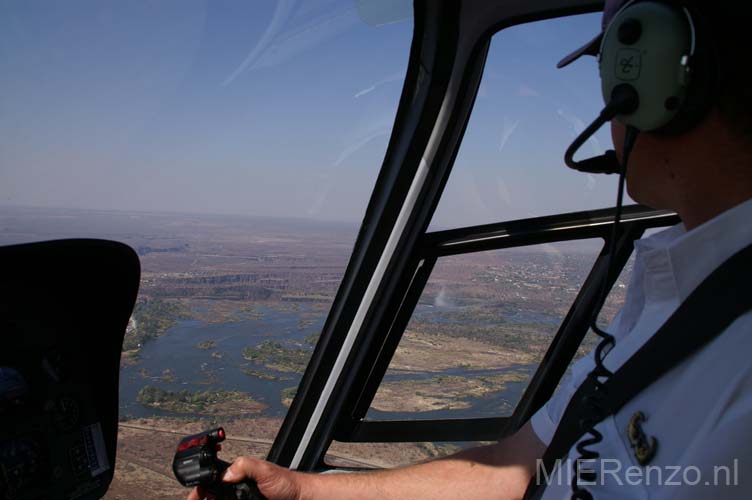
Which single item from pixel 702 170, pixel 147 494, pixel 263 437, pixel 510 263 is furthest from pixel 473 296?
pixel 702 170

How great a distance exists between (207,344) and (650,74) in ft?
4.96

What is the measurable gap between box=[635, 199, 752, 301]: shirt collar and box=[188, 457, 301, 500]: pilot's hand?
0.93 metres

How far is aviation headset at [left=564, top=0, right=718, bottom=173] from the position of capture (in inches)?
31.0

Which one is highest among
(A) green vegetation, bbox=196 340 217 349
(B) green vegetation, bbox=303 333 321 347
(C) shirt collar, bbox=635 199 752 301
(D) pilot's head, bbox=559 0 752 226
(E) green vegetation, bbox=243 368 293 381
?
(D) pilot's head, bbox=559 0 752 226

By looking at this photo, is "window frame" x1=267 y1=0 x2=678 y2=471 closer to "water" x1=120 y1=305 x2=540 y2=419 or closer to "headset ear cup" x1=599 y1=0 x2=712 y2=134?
"water" x1=120 y1=305 x2=540 y2=419

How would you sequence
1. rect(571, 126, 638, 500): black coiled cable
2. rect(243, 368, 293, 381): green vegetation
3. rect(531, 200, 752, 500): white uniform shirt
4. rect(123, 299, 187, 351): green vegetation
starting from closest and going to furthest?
rect(531, 200, 752, 500): white uniform shirt → rect(571, 126, 638, 500): black coiled cable → rect(123, 299, 187, 351): green vegetation → rect(243, 368, 293, 381): green vegetation

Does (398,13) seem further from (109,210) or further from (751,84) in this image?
(751,84)

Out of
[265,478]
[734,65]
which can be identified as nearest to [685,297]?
[734,65]

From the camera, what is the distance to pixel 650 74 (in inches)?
34.0

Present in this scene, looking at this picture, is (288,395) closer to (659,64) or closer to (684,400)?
(684,400)

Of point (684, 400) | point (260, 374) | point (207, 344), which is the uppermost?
point (684, 400)

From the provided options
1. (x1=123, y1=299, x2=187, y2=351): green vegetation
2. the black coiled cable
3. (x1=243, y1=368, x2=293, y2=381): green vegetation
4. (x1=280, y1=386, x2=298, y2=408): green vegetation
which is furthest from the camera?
(x1=280, y1=386, x2=298, y2=408): green vegetation

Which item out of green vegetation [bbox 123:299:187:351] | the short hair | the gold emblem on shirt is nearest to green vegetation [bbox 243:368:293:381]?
green vegetation [bbox 123:299:187:351]

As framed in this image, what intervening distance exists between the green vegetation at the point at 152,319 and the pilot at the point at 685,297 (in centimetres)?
116
